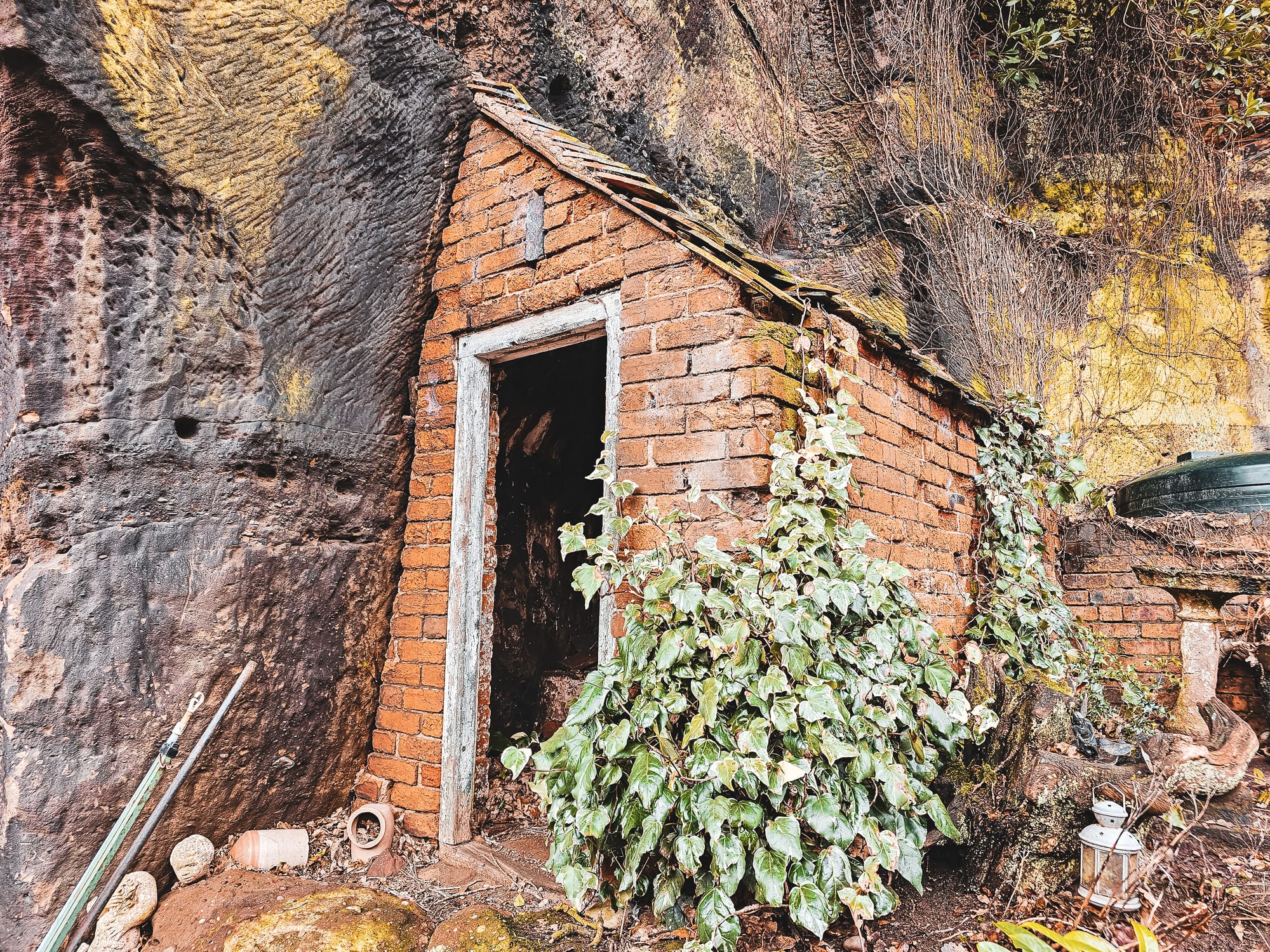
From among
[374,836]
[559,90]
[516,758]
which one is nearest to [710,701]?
[516,758]

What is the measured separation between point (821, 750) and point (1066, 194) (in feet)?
22.8

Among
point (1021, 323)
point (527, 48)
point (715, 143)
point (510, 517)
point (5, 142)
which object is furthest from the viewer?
point (1021, 323)

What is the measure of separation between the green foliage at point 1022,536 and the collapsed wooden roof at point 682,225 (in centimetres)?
72

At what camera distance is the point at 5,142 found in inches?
91.9

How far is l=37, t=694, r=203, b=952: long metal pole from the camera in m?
2.08

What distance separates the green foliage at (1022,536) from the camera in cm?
354

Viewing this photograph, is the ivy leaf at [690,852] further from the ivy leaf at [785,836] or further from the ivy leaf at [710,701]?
the ivy leaf at [710,701]

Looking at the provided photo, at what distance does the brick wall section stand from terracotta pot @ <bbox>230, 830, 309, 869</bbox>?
173 inches

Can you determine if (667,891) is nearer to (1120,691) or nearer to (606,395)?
(606,395)

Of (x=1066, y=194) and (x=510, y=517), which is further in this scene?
(x=1066, y=194)

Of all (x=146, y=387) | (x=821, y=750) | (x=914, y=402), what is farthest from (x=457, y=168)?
(x=821, y=750)

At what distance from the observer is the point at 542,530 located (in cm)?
463

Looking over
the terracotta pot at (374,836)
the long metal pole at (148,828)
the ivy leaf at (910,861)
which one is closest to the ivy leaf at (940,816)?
the ivy leaf at (910,861)

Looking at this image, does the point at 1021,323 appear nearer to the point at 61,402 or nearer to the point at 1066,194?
the point at 1066,194
